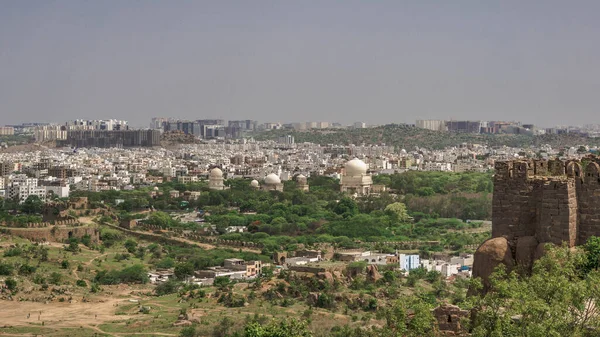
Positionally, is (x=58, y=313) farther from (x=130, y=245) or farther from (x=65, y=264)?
(x=130, y=245)

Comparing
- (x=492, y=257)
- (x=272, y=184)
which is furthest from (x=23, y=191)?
(x=492, y=257)

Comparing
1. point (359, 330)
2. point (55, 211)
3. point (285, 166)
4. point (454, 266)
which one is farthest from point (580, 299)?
point (285, 166)

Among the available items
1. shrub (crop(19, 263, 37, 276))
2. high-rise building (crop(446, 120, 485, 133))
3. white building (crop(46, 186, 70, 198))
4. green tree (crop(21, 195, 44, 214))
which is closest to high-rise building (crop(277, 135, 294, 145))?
high-rise building (crop(446, 120, 485, 133))

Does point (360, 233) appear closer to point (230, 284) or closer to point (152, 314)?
point (230, 284)

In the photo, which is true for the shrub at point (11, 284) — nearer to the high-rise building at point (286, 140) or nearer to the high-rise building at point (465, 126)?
the high-rise building at point (286, 140)

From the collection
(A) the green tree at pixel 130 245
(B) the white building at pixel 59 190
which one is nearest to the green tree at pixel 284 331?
(A) the green tree at pixel 130 245

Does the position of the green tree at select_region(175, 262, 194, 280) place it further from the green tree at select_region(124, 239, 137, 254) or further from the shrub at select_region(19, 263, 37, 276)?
the green tree at select_region(124, 239, 137, 254)
